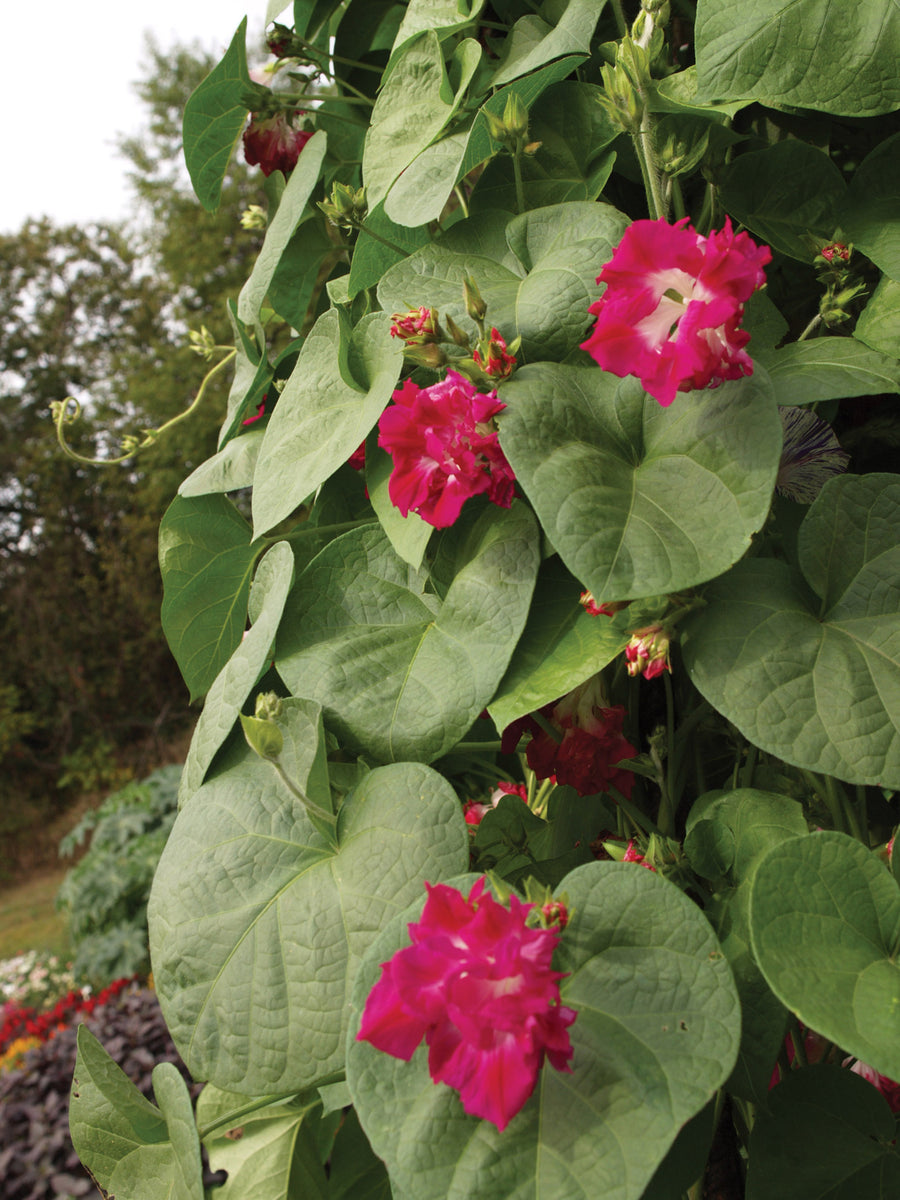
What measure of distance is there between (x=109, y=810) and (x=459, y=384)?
5019 millimetres

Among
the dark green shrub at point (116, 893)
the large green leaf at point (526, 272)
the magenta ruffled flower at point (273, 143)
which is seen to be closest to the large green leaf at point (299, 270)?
the magenta ruffled flower at point (273, 143)

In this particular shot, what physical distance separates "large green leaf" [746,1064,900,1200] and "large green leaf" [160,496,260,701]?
2.25 feet

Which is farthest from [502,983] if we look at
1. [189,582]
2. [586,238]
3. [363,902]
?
[189,582]

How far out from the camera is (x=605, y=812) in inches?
33.3

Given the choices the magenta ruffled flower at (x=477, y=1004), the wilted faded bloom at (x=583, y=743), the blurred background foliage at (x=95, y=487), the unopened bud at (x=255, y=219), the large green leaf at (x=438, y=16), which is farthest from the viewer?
the blurred background foliage at (x=95, y=487)

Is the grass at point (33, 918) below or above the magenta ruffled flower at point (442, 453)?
below

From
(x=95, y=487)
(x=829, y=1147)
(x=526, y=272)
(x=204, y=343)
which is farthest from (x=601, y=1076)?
(x=95, y=487)

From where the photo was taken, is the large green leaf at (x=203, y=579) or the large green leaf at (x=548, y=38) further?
the large green leaf at (x=203, y=579)

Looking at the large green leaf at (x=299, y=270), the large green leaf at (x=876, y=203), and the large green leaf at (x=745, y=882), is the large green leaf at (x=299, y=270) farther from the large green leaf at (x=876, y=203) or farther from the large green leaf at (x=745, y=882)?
the large green leaf at (x=745, y=882)

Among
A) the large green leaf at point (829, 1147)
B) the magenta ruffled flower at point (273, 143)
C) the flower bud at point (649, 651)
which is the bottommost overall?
the large green leaf at point (829, 1147)

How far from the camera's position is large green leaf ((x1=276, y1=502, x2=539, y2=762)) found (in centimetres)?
65

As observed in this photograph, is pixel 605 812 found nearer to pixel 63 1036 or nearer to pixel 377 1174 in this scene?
pixel 377 1174

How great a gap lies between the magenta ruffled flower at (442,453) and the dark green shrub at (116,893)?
3583mm

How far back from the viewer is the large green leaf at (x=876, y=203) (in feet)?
2.43
